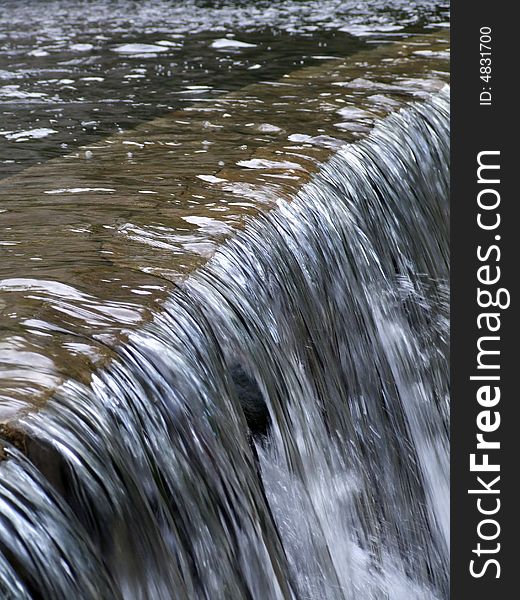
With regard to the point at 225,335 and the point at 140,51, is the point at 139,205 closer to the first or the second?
the point at 225,335

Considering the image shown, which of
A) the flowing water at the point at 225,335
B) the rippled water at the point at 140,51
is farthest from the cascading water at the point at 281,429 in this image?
the rippled water at the point at 140,51

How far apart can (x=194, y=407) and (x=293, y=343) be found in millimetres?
847

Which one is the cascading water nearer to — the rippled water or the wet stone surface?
the wet stone surface

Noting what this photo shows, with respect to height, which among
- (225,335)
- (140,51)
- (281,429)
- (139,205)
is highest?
(140,51)

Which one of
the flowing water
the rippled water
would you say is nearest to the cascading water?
the flowing water

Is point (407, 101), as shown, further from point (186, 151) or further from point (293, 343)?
point (293, 343)

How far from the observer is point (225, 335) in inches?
107

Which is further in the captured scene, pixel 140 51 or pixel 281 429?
pixel 140 51

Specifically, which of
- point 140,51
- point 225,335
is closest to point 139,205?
point 225,335

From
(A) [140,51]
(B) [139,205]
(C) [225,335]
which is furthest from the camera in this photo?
(A) [140,51]

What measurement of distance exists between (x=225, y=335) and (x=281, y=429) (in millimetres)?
343

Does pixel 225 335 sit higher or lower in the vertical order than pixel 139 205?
lower

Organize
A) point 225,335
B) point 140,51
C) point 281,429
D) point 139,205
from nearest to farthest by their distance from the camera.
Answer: point 225,335
point 281,429
point 139,205
point 140,51

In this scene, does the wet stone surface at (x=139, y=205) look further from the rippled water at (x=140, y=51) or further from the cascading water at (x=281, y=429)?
the rippled water at (x=140, y=51)
